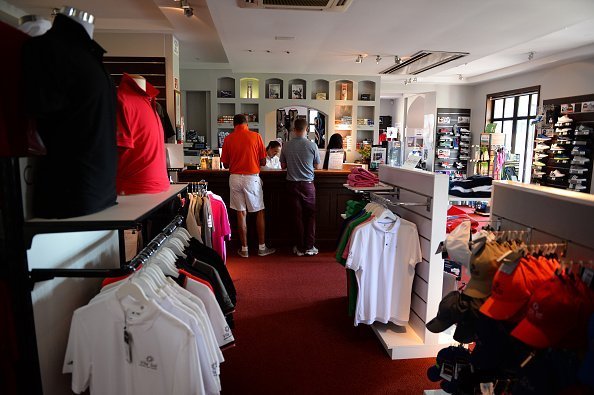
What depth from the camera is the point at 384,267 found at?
2.97 meters

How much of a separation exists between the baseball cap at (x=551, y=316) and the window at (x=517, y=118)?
29.1 ft

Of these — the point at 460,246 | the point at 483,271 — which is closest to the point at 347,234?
the point at 460,246

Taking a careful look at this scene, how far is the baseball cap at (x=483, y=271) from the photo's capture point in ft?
5.26

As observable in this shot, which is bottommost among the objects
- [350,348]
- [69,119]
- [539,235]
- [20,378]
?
[350,348]

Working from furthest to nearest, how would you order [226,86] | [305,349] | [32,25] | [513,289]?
[226,86] < [305,349] < [513,289] < [32,25]

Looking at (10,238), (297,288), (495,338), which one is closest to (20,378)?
(10,238)

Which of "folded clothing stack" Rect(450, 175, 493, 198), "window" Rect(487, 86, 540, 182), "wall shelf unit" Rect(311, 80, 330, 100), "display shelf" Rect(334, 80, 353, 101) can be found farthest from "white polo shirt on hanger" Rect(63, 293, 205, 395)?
"window" Rect(487, 86, 540, 182)

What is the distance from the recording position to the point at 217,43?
20.9 ft

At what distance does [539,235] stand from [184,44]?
6066 millimetres

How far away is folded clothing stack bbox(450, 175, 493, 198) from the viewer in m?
3.49

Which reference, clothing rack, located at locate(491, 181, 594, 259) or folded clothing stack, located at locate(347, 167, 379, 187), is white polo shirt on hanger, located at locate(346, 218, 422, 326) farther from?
clothing rack, located at locate(491, 181, 594, 259)

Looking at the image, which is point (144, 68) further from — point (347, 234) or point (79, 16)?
point (79, 16)

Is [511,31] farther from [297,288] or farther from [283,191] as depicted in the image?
[297,288]

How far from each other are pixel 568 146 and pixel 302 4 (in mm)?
6322
